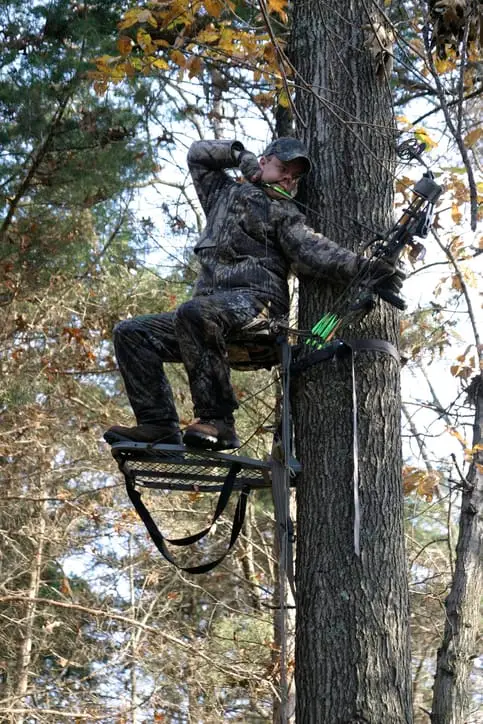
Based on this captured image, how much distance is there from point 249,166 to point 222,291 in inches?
27.0

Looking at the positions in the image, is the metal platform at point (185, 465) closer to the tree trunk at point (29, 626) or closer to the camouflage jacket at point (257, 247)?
the camouflage jacket at point (257, 247)

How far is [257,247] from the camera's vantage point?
462cm

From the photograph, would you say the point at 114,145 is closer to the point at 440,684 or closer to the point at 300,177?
the point at 300,177

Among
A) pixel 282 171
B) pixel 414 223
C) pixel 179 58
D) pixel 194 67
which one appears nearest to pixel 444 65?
pixel 194 67

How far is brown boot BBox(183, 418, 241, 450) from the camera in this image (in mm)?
4184

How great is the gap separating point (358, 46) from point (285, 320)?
1.44m

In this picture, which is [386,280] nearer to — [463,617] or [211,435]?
[211,435]

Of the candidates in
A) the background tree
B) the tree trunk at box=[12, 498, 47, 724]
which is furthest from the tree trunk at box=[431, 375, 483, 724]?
the tree trunk at box=[12, 498, 47, 724]

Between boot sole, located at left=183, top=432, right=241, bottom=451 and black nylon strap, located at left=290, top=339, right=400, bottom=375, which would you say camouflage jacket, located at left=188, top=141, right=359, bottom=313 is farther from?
boot sole, located at left=183, top=432, right=241, bottom=451

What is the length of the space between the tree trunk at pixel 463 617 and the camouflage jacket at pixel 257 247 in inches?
88.9

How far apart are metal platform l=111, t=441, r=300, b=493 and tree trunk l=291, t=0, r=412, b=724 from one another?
255 millimetres

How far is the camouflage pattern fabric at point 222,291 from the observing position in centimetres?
434

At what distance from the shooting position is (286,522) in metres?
4.17

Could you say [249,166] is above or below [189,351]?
above
